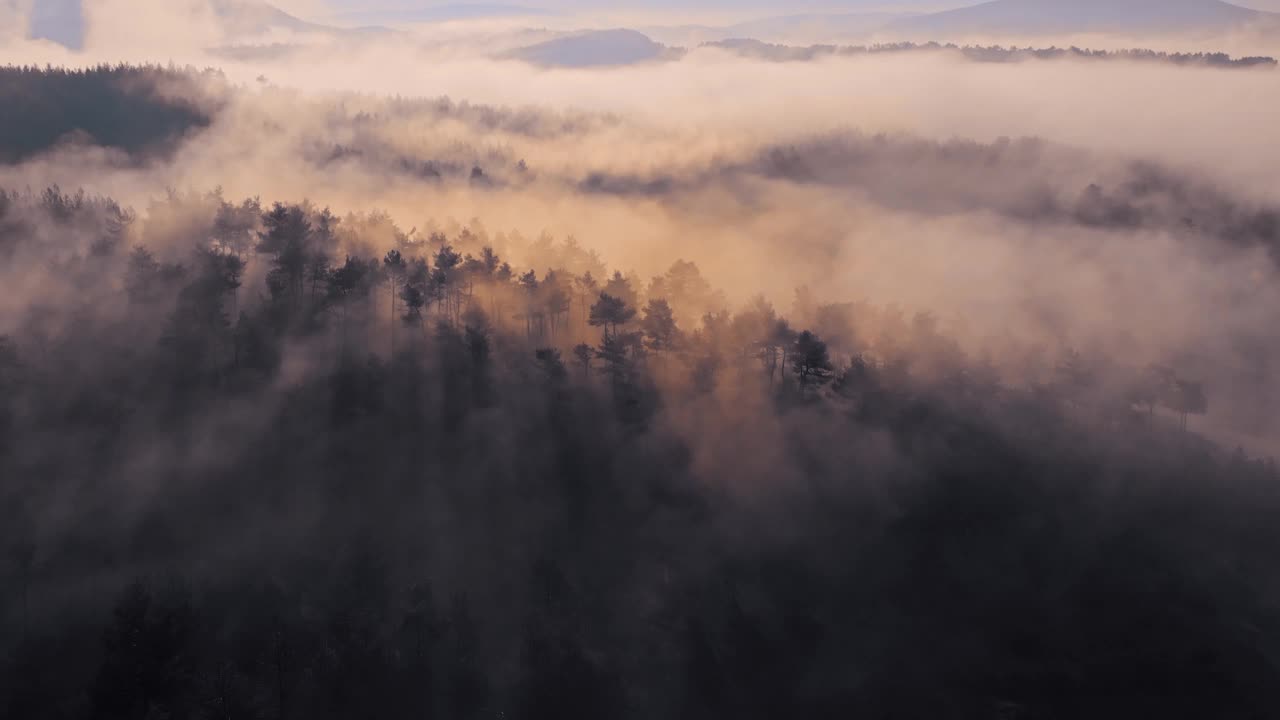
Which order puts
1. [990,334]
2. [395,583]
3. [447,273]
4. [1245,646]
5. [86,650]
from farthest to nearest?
[990,334]
[447,273]
[395,583]
[1245,646]
[86,650]

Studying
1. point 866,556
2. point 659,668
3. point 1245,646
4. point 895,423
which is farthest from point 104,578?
point 1245,646

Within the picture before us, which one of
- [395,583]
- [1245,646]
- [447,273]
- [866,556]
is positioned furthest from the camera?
[447,273]

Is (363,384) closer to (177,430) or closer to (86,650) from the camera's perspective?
(177,430)

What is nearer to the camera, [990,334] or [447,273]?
[447,273]

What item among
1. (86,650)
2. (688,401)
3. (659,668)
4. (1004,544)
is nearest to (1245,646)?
(1004,544)

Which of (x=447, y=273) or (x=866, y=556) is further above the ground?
(x=447, y=273)

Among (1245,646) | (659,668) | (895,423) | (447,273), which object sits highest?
(447,273)
